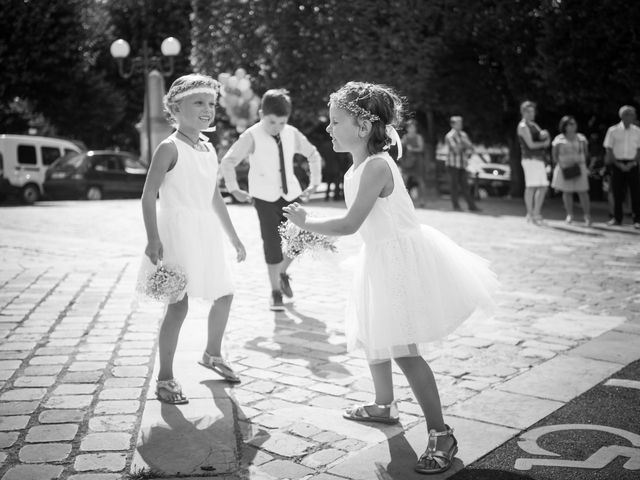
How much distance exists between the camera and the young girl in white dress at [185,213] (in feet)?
14.4

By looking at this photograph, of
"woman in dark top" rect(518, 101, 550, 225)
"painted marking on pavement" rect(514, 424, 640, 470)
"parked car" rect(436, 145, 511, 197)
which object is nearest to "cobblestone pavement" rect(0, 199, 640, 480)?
"painted marking on pavement" rect(514, 424, 640, 470)

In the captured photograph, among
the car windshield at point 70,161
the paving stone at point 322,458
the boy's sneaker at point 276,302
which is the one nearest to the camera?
the paving stone at point 322,458

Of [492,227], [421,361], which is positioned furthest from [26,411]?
[492,227]

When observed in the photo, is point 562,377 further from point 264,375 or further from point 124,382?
point 124,382

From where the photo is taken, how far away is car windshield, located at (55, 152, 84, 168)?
2389 centimetres

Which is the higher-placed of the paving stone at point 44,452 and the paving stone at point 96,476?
the paving stone at point 44,452

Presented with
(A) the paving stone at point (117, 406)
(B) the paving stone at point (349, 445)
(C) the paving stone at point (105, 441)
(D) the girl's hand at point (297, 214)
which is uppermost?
(D) the girl's hand at point (297, 214)

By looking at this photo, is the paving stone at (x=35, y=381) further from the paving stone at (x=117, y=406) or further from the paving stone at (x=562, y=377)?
the paving stone at (x=562, y=377)

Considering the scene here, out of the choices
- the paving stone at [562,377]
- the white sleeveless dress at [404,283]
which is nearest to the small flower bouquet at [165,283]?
the white sleeveless dress at [404,283]

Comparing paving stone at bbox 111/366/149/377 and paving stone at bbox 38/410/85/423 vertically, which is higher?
paving stone at bbox 111/366/149/377

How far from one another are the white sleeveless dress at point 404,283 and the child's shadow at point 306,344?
4.31 feet

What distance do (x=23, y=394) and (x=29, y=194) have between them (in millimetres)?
20996

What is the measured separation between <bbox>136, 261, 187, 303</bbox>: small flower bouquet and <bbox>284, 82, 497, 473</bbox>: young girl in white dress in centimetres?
89

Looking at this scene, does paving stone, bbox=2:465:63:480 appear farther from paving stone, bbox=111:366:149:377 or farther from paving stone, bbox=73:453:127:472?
paving stone, bbox=111:366:149:377
